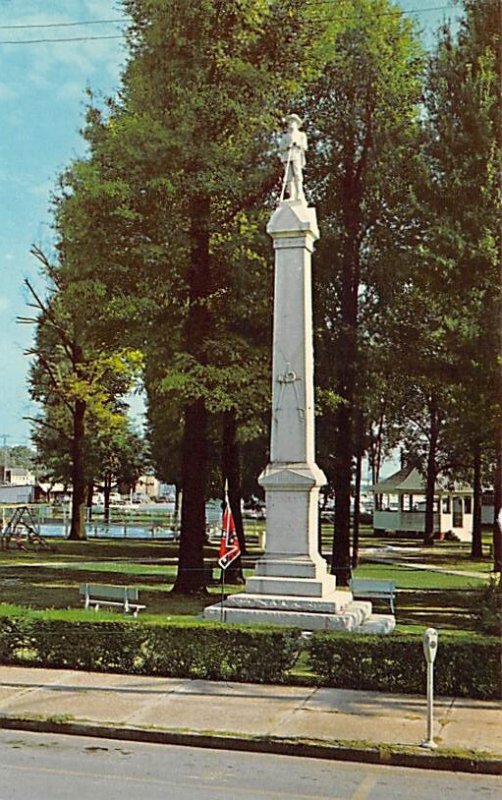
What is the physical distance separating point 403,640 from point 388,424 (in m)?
40.0

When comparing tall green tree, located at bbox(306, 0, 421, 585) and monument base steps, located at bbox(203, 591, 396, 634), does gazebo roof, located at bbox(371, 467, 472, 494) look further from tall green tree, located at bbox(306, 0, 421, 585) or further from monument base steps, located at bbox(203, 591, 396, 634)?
monument base steps, located at bbox(203, 591, 396, 634)

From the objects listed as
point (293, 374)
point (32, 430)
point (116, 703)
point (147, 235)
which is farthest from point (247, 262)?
point (32, 430)

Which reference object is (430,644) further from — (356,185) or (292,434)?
(356,185)

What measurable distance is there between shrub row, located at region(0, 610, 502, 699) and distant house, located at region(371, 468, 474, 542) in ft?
139

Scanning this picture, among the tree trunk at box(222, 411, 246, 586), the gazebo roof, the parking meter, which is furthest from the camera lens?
the gazebo roof

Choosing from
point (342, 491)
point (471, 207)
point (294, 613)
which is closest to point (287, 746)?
point (294, 613)

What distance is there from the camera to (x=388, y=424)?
50.3m

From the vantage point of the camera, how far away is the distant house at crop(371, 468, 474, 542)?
53.4m

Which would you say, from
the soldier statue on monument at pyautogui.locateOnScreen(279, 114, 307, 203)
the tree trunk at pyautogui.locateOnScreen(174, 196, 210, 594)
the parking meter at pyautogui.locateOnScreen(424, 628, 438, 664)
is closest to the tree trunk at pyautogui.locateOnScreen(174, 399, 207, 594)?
the tree trunk at pyautogui.locateOnScreen(174, 196, 210, 594)

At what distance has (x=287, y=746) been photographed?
8633 millimetres

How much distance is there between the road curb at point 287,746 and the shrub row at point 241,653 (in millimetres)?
2278

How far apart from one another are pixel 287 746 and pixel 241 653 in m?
2.77

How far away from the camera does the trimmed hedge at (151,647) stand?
11289 millimetres

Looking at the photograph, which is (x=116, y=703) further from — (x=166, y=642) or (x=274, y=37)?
(x=274, y=37)
